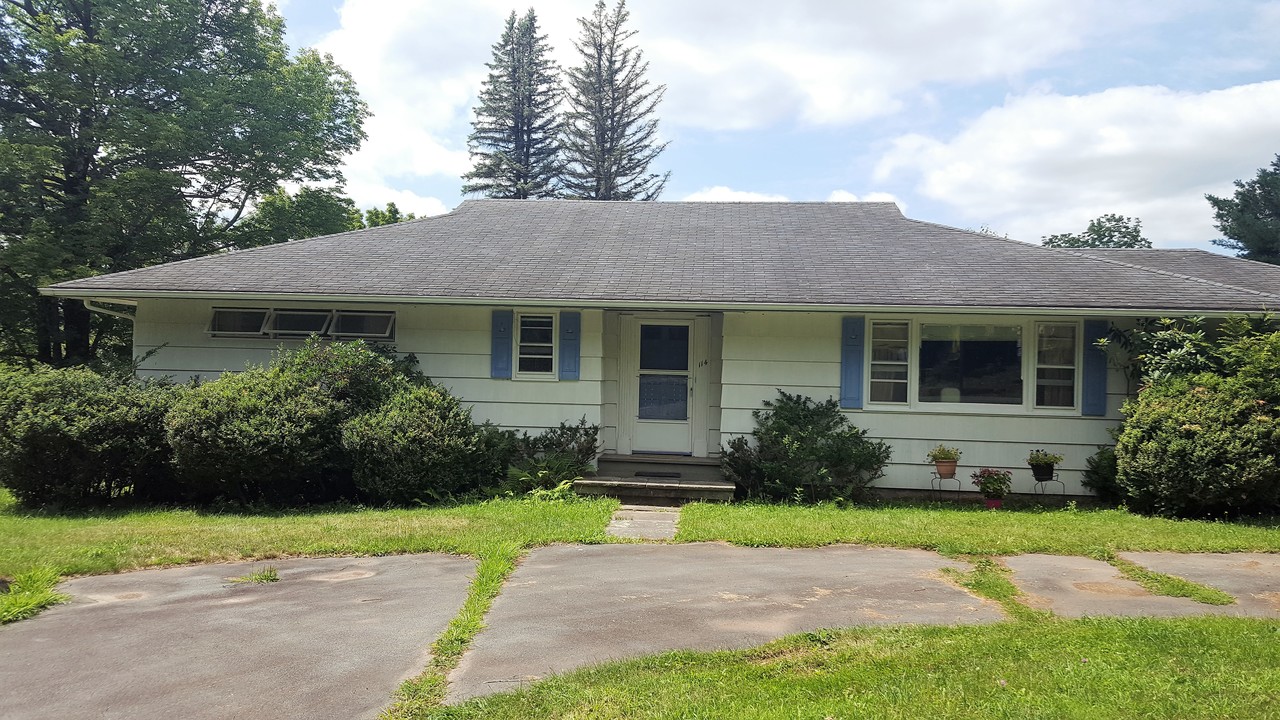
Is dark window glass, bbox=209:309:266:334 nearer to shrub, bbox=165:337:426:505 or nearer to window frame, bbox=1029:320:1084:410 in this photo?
shrub, bbox=165:337:426:505

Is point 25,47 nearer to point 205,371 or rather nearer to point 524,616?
point 205,371

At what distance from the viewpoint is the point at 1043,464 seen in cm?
931

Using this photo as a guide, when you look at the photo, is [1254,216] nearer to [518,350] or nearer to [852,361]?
[852,361]

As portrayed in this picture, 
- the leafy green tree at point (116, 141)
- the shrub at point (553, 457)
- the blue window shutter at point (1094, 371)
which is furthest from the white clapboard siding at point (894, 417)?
the leafy green tree at point (116, 141)

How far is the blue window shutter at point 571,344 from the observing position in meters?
10.2

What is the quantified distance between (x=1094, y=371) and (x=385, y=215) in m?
30.7

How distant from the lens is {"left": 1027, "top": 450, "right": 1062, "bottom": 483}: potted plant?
9.32 metres

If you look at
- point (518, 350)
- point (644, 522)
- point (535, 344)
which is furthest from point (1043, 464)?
point (518, 350)

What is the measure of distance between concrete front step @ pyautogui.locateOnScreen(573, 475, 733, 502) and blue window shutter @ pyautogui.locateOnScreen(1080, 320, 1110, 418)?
4804 mm

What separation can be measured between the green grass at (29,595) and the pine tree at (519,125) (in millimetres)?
31617

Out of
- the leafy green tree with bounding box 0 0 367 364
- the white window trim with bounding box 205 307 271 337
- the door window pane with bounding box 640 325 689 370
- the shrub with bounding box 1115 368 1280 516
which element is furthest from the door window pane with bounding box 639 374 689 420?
the leafy green tree with bounding box 0 0 367 364

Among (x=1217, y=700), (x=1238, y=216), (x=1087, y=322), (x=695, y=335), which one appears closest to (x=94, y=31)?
(x=695, y=335)

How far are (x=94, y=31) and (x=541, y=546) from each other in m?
19.1

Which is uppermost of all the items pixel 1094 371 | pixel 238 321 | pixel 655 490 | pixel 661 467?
pixel 238 321
